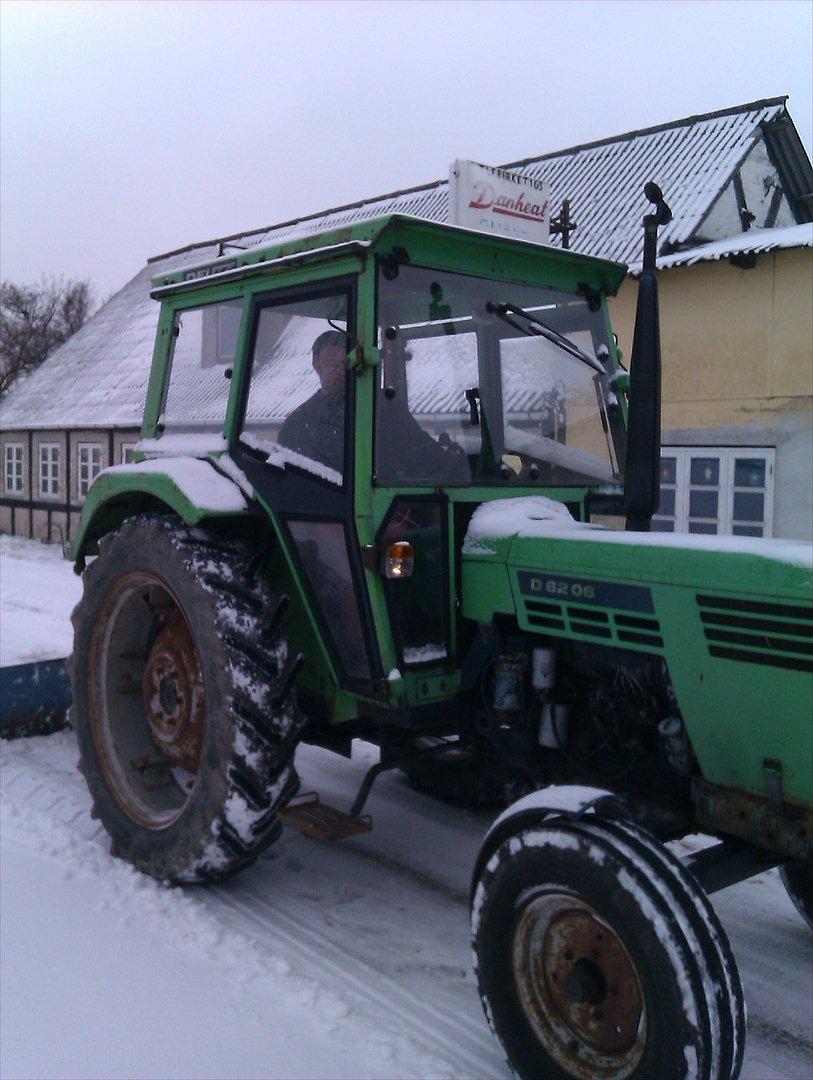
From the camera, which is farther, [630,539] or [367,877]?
[367,877]

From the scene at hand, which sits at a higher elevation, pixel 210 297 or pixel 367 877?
pixel 210 297

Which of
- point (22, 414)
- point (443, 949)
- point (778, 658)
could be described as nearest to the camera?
point (778, 658)

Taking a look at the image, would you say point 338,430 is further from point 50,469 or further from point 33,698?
point 50,469

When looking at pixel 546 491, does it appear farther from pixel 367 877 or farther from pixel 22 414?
pixel 22 414

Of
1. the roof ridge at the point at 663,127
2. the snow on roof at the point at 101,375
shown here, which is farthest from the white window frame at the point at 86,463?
the roof ridge at the point at 663,127

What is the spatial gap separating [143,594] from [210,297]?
1225 mm

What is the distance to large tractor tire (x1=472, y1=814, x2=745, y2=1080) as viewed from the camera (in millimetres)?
2322

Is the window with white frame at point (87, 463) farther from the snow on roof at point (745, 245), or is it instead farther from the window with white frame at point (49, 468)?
the snow on roof at point (745, 245)

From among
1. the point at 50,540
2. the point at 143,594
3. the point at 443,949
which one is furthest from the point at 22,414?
the point at 443,949

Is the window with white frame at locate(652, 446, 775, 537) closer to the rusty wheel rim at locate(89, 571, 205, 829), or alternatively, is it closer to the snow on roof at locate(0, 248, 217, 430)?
the rusty wheel rim at locate(89, 571, 205, 829)

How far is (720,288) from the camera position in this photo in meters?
10.2

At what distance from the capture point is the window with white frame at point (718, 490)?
1007 centimetres

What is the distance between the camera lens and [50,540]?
17406 mm

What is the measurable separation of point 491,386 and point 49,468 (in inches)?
608
